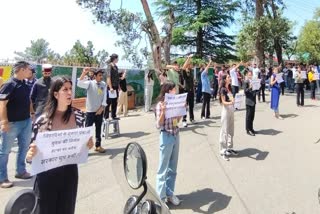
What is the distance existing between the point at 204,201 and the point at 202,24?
33.6 m

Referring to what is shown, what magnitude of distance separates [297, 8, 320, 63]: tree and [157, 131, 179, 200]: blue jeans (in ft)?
186

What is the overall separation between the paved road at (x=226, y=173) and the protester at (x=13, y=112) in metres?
0.57

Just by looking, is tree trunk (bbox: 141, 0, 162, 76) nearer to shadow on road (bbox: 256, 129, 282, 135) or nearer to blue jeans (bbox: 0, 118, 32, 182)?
shadow on road (bbox: 256, 129, 282, 135)

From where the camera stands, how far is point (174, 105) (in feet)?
18.5

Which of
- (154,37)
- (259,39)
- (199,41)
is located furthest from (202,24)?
(154,37)

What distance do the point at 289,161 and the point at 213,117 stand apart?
19.5 feet

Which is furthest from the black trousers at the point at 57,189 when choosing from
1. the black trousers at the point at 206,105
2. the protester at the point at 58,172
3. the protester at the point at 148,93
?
the protester at the point at 148,93

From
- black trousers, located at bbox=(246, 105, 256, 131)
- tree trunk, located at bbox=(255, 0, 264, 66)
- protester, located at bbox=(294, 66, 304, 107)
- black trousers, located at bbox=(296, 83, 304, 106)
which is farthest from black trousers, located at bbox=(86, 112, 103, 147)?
tree trunk, located at bbox=(255, 0, 264, 66)

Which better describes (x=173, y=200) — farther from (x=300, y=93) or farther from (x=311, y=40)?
(x=311, y=40)

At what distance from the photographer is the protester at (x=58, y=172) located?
349cm

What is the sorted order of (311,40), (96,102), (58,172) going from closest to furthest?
1. (58,172)
2. (96,102)
3. (311,40)

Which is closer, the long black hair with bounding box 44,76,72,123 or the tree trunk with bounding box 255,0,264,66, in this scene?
the long black hair with bounding box 44,76,72,123

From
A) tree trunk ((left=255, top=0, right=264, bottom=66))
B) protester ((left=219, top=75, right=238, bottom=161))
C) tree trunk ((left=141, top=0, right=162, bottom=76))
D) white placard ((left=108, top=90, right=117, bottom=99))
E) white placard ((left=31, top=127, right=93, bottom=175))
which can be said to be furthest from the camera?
tree trunk ((left=255, top=0, right=264, bottom=66))

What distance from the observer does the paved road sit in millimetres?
5762
